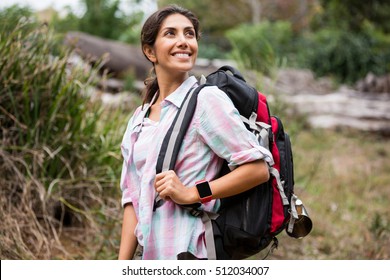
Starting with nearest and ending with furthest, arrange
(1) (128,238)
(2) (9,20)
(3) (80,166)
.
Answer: (1) (128,238) < (3) (80,166) < (2) (9,20)

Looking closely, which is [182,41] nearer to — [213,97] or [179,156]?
[213,97]

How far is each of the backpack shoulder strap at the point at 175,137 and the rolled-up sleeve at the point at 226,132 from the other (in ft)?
0.12

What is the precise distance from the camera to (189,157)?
2342 millimetres

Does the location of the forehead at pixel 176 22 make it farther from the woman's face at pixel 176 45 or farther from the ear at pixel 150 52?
the ear at pixel 150 52

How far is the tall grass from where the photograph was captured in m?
4.33

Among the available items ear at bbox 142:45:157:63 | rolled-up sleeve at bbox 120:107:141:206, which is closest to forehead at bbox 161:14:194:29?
ear at bbox 142:45:157:63

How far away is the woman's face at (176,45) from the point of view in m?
2.41

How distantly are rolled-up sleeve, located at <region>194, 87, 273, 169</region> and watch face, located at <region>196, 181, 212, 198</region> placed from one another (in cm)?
11

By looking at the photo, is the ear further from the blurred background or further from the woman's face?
the blurred background

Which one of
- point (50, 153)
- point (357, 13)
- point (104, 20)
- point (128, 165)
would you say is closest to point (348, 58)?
point (357, 13)

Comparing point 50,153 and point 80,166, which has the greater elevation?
point 50,153

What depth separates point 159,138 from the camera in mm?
2338

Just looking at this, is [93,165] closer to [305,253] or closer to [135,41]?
[305,253]

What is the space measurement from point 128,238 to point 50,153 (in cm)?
194
